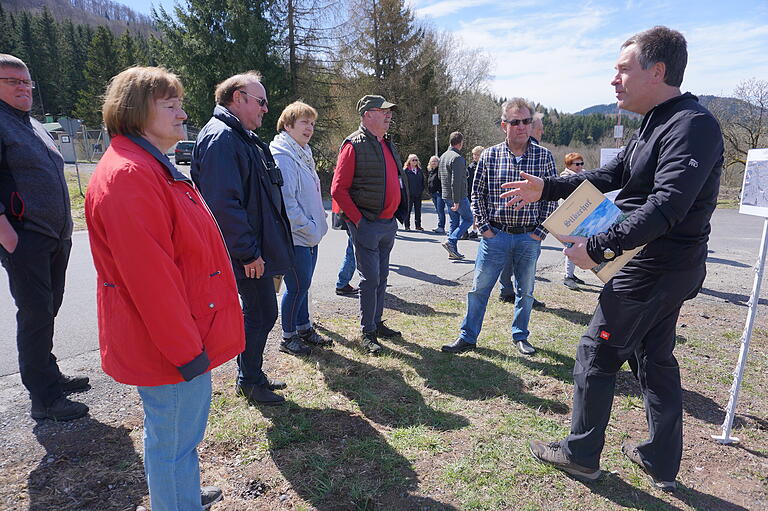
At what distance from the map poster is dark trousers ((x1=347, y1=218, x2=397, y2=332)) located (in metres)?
2.65

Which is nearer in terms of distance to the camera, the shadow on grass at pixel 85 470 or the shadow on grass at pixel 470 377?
the shadow on grass at pixel 85 470

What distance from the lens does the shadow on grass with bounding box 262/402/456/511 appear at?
243 centimetres

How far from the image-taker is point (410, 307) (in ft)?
19.0

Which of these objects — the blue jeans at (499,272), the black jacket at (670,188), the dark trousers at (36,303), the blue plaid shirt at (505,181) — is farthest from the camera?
the blue jeans at (499,272)

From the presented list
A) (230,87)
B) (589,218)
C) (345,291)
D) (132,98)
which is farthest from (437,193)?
(132,98)

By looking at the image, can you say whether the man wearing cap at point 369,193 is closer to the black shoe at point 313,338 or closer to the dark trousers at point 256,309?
the black shoe at point 313,338

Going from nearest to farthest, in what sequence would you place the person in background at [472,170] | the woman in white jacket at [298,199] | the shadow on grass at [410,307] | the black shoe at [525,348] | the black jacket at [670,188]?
the black jacket at [670,188] < the woman in white jacket at [298,199] < the black shoe at [525,348] < the shadow on grass at [410,307] < the person in background at [472,170]

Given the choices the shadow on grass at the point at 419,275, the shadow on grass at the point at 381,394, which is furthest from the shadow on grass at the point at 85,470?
the shadow on grass at the point at 419,275

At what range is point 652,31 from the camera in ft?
7.26

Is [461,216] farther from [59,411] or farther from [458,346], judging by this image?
[59,411]

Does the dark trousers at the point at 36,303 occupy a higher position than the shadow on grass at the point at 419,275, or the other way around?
the dark trousers at the point at 36,303

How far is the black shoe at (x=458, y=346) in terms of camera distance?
4293 millimetres

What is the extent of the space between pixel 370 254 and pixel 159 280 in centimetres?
262

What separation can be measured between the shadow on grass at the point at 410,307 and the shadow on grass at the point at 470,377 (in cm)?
113
